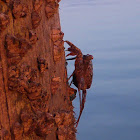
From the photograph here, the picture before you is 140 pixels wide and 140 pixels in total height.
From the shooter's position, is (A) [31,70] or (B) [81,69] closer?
(A) [31,70]

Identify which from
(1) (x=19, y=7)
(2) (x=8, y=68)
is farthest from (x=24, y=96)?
(1) (x=19, y=7)

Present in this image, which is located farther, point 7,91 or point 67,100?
point 67,100

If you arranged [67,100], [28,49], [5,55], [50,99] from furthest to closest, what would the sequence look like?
1. [67,100]
2. [50,99]
3. [28,49]
4. [5,55]

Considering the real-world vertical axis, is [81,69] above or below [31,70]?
below

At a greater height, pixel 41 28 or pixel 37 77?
pixel 41 28

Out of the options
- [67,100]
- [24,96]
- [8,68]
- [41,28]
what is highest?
[41,28]

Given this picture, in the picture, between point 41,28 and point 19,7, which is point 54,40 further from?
point 19,7

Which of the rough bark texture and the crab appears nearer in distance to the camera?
the rough bark texture

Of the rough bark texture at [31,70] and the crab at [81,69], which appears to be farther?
the crab at [81,69]
